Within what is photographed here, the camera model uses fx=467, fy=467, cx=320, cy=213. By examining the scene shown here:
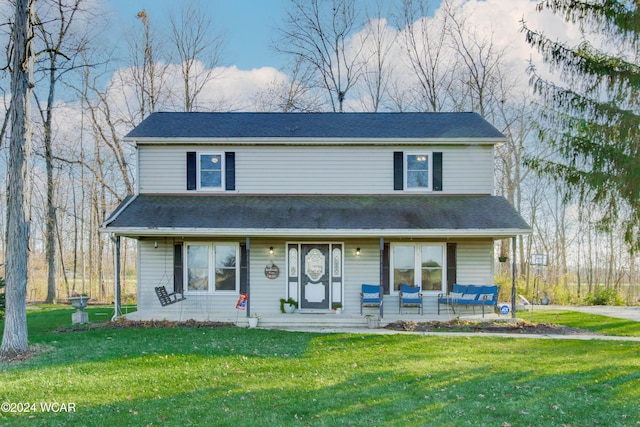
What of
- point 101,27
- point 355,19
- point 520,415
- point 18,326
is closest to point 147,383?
point 18,326

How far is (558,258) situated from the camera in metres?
27.7

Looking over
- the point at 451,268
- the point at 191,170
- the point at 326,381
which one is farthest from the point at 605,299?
the point at 191,170

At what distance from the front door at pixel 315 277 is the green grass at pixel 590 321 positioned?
19.4ft

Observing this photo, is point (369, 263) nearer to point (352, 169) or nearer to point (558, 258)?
point (352, 169)

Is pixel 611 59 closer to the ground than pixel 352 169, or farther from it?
farther from it

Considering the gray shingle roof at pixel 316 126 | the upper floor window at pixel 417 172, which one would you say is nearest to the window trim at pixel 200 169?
the gray shingle roof at pixel 316 126

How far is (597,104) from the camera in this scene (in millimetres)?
9914

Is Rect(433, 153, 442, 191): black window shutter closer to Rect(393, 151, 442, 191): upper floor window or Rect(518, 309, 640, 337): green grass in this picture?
Rect(393, 151, 442, 191): upper floor window

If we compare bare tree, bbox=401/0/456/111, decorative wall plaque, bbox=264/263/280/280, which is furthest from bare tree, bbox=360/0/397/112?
decorative wall plaque, bbox=264/263/280/280

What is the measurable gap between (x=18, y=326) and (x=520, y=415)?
28.4 ft

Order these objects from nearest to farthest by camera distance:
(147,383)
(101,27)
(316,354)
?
(147,383)
(316,354)
(101,27)

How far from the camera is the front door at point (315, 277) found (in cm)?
1338

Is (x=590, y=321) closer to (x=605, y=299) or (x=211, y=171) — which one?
(x=605, y=299)

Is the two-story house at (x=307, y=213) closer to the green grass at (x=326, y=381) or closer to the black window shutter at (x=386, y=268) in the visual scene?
the black window shutter at (x=386, y=268)
